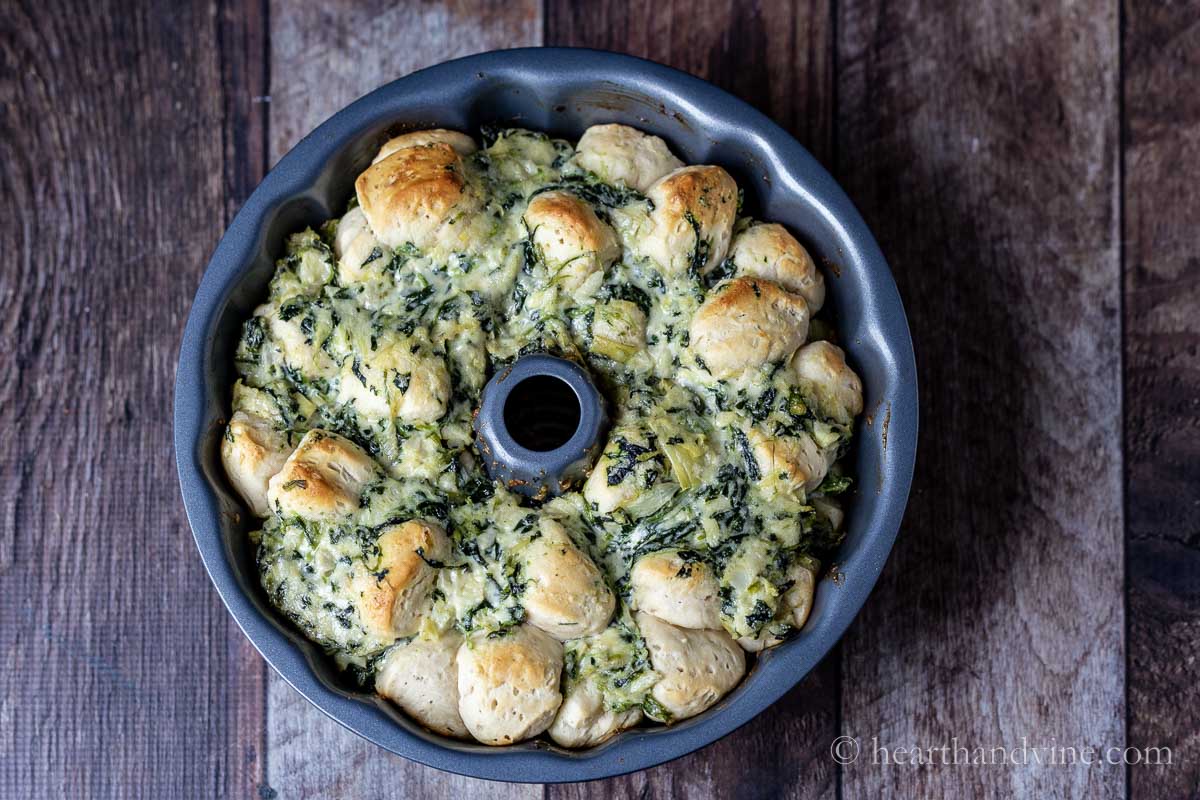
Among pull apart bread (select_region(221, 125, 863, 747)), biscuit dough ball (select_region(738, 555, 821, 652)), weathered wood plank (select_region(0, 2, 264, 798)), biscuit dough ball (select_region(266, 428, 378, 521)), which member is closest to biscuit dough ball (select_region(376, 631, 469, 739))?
pull apart bread (select_region(221, 125, 863, 747))

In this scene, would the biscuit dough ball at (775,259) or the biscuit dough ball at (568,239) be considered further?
the biscuit dough ball at (775,259)

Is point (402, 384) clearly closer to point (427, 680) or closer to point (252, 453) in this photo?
point (252, 453)

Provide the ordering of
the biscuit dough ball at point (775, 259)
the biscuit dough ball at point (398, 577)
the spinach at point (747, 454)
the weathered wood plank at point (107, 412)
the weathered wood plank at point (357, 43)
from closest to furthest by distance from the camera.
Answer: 1. the biscuit dough ball at point (398, 577)
2. the spinach at point (747, 454)
3. the biscuit dough ball at point (775, 259)
4. the weathered wood plank at point (107, 412)
5. the weathered wood plank at point (357, 43)

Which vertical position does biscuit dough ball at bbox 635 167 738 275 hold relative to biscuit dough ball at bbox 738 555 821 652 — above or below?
above

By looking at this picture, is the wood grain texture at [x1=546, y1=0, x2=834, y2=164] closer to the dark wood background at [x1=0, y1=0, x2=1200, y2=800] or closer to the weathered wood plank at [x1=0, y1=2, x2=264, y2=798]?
the dark wood background at [x1=0, y1=0, x2=1200, y2=800]

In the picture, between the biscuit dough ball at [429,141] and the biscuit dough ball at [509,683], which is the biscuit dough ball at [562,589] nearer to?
the biscuit dough ball at [509,683]

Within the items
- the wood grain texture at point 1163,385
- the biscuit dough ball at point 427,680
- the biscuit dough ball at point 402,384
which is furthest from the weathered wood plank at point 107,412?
the wood grain texture at point 1163,385
